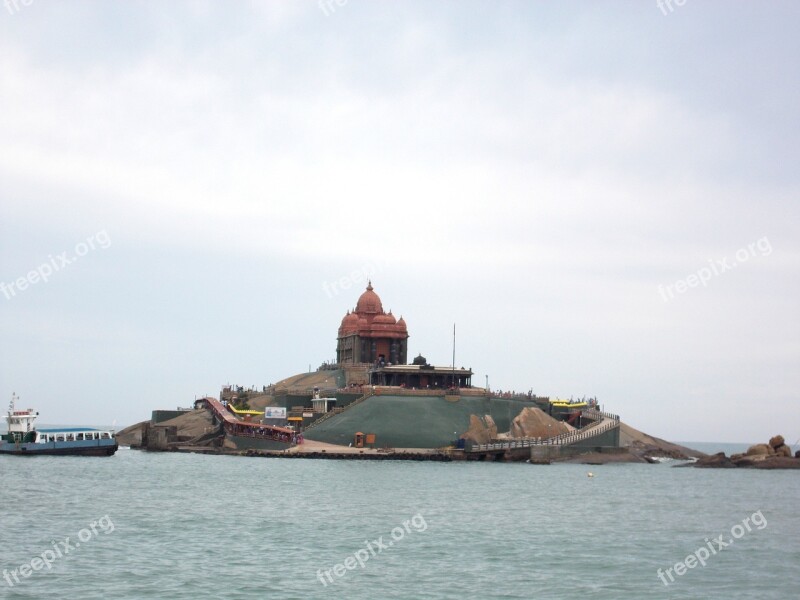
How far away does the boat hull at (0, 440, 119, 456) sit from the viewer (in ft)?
425

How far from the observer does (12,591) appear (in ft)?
149

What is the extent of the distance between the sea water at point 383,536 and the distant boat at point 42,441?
25460 millimetres

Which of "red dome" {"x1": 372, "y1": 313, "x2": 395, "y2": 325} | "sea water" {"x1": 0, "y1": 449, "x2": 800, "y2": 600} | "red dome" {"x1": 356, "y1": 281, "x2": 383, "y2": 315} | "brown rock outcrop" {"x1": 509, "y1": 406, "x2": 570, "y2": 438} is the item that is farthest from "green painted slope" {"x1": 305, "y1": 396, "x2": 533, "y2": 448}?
"red dome" {"x1": 356, "y1": 281, "x2": 383, "y2": 315}

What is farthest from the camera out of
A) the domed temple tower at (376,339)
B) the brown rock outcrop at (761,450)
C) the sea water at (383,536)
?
the domed temple tower at (376,339)

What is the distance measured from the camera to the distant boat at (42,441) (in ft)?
424

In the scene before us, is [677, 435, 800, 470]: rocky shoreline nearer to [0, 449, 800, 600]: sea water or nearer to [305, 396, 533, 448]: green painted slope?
[305, 396, 533, 448]: green painted slope

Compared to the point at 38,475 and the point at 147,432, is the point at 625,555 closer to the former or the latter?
the point at 38,475

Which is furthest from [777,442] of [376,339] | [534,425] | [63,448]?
[63,448]

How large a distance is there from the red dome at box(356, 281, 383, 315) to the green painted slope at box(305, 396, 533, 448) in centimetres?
4423

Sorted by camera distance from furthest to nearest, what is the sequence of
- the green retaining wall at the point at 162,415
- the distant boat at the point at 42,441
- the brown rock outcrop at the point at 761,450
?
the green retaining wall at the point at 162,415 < the brown rock outcrop at the point at 761,450 < the distant boat at the point at 42,441

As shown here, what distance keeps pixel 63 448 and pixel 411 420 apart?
139 ft

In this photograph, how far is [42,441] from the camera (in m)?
130

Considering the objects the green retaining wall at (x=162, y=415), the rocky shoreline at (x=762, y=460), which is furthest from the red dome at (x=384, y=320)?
the rocky shoreline at (x=762, y=460)

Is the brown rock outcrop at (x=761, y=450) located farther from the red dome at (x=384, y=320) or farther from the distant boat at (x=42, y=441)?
the distant boat at (x=42, y=441)
